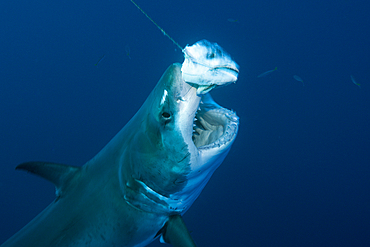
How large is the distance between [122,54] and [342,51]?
16512mm

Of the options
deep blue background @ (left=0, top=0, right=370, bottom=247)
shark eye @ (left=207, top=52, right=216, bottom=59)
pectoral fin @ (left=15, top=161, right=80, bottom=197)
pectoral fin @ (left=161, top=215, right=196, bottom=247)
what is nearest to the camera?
shark eye @ (left=207, top=52, right=216, bottom=59)

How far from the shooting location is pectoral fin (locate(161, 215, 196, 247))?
153cm

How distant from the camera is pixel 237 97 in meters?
13.6

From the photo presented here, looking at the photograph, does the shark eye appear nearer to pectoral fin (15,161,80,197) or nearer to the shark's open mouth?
the shark's open mouth

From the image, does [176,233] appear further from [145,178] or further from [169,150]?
[169,150]

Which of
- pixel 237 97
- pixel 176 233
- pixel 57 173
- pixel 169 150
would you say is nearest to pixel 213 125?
pixel 169 150

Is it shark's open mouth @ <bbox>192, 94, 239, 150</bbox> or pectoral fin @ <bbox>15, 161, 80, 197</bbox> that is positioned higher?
shark's open mouth @ <bbox>192, 94, 239, 150</bbox>

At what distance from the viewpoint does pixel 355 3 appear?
18.5 m

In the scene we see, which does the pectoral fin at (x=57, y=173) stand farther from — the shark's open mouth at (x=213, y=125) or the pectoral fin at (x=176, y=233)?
the shark's open mouth at (x=213, y=125)

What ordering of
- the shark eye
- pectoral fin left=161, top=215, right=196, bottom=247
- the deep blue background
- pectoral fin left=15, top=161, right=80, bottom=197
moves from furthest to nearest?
the deep blue background
pectoral fin left=15, top=161, right=80, bottom=197
pectoral fin left=161, top=215, right=196, bottom=247
the shark eye

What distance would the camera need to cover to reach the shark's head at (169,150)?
1320mm

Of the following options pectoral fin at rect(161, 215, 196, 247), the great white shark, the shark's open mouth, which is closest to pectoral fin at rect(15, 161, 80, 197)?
the great white shark

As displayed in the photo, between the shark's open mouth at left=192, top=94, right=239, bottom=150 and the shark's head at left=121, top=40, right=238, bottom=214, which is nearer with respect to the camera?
the shark's head at left=121, top=40, right=238, bottom=214

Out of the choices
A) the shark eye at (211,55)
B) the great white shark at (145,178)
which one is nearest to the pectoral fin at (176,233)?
the great white shark at (145,178)
